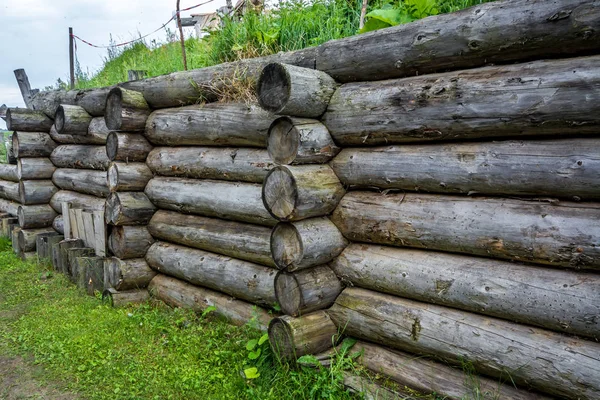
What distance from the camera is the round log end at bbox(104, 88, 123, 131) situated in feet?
19.4

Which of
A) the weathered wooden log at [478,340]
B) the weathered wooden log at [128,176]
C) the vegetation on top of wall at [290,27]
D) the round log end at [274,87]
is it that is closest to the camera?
the weathered wooden log at [478,340]

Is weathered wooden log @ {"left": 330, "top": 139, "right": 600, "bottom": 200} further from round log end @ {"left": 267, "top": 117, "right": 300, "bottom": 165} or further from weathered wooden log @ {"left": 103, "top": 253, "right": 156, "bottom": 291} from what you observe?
weathered wooden log @ {"left": 103, "top": 253, "right": 156, "bottom": 291}

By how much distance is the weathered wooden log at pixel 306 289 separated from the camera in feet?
12.8

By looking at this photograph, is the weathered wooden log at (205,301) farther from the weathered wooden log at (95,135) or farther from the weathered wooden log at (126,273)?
the weathered wooden log at (95,135)

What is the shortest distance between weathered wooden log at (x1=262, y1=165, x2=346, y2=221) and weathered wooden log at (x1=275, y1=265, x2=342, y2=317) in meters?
0.47

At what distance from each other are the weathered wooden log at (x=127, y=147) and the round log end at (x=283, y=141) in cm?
276

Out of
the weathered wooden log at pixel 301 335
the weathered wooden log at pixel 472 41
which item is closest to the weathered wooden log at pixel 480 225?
the weathered wooden log at pixel 301 335

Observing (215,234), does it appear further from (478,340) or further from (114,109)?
(478,340)

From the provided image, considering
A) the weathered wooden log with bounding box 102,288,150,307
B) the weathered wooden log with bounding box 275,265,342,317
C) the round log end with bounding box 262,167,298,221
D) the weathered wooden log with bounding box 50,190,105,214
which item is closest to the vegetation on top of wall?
the round log end with bounding box 262,167,298,221

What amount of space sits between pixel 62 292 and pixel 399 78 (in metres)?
5.42

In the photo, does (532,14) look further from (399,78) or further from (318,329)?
(318,329)

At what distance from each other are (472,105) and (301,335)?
2.12 metres

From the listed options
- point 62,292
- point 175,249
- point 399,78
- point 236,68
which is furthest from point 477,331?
point 62,292

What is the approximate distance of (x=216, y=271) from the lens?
5.18 meters
